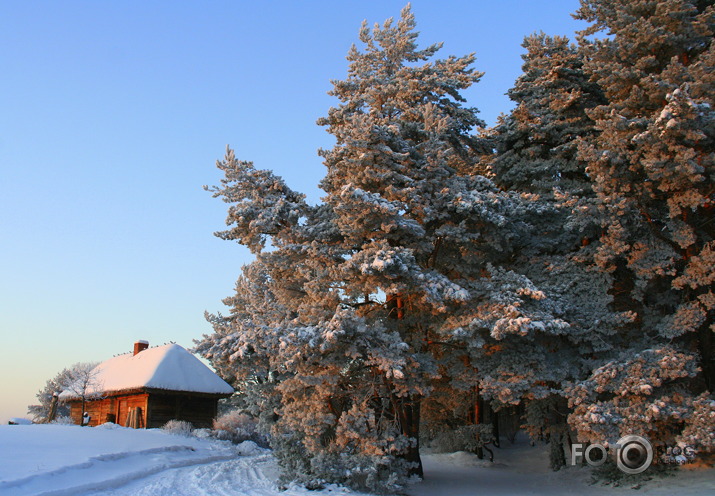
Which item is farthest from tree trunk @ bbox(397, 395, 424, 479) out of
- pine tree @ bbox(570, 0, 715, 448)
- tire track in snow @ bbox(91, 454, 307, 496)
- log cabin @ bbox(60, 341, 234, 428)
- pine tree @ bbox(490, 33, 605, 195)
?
log cabin @ bbox(60, 341, 234, 428)

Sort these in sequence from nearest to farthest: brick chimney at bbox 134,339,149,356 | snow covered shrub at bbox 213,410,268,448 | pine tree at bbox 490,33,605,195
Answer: pine tree at bbox 490,33,605,195, snow covered shrub at bbox 213,410,268,448, brick chimney at bbox 134,339,149,356

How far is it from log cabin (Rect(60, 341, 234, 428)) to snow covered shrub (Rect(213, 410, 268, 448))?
11.8 feet

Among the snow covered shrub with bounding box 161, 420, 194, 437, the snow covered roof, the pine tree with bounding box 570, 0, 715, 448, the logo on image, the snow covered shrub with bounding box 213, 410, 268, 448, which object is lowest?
the snow covered shrub with bounding box 213, 410, 268, 448

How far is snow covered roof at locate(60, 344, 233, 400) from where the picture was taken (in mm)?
28047

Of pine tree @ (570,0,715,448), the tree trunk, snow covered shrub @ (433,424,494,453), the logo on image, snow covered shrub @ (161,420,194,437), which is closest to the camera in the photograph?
pine tree @ (570,0,715,448)

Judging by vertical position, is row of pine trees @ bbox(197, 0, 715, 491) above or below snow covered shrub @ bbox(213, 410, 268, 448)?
above

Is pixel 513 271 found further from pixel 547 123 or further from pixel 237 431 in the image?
pixel 237 431

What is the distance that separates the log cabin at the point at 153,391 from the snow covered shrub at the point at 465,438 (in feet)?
43.1

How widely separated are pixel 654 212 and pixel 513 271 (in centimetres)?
405

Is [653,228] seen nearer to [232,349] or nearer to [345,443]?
[345,443]

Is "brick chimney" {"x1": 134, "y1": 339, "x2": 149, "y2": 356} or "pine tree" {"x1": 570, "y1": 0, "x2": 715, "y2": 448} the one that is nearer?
"pine tree" {"x1": 570, "y1": 0, "x2": 715, "y2": 448}

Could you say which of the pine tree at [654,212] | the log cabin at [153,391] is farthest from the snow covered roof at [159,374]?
the pine tree at [654,212]

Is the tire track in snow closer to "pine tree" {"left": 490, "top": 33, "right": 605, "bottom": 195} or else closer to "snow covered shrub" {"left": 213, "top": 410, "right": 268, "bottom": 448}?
"snow covered shrub" {"left": 213, "top": 410, "right": 268, "bottom": 448}

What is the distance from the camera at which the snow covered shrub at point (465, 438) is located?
59.9ft
